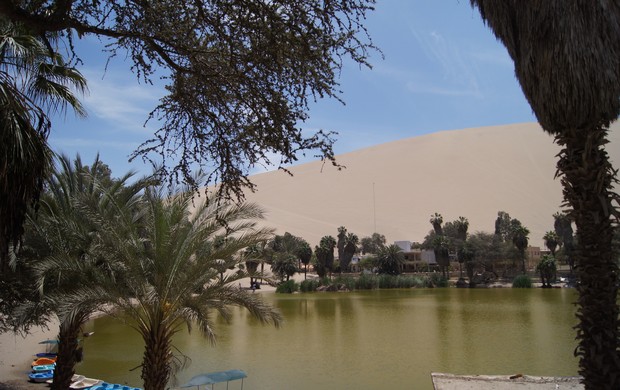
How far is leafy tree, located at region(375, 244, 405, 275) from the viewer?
208ft

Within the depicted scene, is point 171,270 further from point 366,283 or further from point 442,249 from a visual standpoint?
point 442,249

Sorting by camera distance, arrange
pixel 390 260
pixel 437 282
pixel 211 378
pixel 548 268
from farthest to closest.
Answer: pixel 390 260
pixel 437 282
pixel 548 268
pixel 211 378

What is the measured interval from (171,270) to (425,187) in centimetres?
10448

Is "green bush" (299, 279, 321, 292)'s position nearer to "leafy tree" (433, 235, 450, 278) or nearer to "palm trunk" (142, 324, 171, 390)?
"leafy tree" (433, 235, 450, 278)

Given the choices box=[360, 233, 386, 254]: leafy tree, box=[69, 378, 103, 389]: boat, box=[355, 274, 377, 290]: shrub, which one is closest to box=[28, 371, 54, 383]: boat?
box=[69, 378, 103, 389]: boat

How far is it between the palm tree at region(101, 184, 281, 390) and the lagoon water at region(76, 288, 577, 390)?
301 cm

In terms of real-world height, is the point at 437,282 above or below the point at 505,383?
above

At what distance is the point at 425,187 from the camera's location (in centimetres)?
10969

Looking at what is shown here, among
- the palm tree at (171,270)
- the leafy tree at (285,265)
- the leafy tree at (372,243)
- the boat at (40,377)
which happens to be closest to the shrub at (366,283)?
the leafy tree at (285,265)

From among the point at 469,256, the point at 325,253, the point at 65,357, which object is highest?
the point at 325,253

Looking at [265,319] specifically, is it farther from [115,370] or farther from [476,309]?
[476,309]

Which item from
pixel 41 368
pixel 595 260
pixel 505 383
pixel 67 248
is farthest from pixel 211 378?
pixel 595 260

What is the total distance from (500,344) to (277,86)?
1607cm

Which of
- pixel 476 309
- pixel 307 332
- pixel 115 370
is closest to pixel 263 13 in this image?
pixel 115 370
